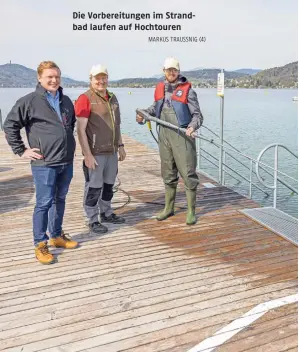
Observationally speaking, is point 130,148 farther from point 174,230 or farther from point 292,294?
point 292,294

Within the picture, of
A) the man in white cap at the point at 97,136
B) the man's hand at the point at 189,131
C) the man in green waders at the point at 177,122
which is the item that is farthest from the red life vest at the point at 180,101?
the man in white cap at the point at 97,136

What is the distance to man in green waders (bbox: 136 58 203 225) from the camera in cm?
489

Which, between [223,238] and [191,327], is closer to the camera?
[191,327]

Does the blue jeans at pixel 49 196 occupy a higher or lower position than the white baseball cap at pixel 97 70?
lower

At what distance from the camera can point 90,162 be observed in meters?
4.67

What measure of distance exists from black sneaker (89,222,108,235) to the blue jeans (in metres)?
0.60

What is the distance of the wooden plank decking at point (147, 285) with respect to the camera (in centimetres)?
301

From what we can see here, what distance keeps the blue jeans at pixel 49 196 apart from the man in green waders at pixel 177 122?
1.46m

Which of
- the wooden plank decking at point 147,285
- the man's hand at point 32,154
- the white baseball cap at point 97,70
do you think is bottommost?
the wooden plank decking at point 147,285

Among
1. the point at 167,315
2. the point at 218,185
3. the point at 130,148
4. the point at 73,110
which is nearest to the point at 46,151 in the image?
the point at 73,110

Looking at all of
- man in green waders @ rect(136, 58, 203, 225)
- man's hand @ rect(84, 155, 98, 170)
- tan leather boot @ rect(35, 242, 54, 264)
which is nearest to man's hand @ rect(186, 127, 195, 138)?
man in green waders @ rect(136, 58, 203, 225)

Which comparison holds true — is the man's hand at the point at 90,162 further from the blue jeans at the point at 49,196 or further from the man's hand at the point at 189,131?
the man's hand at the point at 189,131

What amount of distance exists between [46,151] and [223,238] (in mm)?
2336

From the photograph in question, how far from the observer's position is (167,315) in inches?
129
